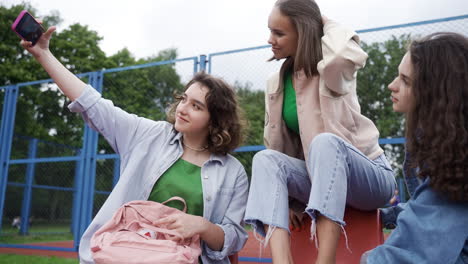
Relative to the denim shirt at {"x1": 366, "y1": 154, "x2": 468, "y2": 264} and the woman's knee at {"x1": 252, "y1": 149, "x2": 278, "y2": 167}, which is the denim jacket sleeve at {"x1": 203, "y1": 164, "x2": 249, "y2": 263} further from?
the denim shirt at {"x1": 366, "y1": 154, "x2": 468, "y2": 264}

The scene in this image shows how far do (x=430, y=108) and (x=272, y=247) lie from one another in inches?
27.9

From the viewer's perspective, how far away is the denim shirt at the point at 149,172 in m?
1.83

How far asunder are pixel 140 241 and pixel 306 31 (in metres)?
1.16

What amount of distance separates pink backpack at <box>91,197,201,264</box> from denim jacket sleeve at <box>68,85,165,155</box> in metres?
0.41

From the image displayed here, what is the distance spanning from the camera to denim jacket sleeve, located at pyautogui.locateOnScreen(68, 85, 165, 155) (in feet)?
6.06

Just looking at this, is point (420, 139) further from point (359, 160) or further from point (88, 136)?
point (88, 136)

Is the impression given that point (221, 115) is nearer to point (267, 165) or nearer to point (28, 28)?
point (267, 165)

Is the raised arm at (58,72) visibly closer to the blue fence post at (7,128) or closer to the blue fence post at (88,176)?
the blue fence post at (88,176)

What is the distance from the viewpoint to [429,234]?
1182 millimetres

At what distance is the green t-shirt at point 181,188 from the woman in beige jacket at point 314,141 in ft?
1.13

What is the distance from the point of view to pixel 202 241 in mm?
1806

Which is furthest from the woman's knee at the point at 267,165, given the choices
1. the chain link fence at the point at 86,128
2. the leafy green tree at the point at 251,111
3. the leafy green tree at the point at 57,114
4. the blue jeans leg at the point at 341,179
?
the leafy green tree at the point at 251,111

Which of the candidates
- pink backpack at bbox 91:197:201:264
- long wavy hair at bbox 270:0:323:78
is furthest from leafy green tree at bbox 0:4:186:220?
pink backpack at bbox 91:197:201:264

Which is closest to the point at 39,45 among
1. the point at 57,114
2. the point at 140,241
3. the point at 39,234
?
the point at 140,241
